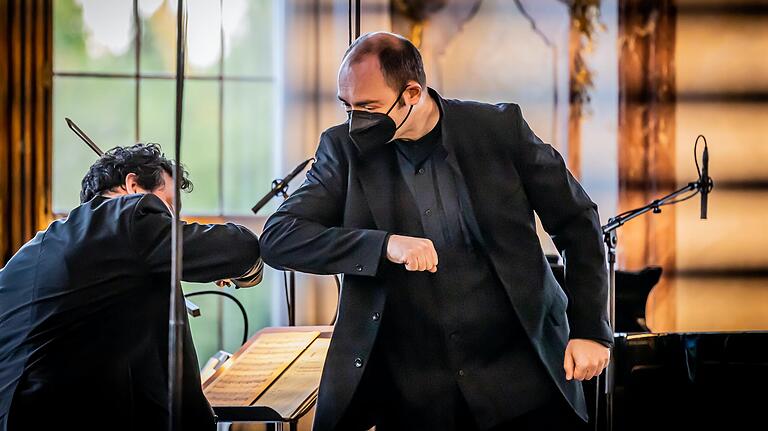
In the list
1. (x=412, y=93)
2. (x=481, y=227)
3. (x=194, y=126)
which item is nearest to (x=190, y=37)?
(x=194, y=126)

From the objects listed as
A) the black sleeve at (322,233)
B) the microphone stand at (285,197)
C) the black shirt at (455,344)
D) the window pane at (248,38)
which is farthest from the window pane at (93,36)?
the black shirt at (455,344)

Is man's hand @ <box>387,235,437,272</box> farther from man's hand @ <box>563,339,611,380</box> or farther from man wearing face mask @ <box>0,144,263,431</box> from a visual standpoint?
man wearing face mask @ <box>0,144,263,431</box>

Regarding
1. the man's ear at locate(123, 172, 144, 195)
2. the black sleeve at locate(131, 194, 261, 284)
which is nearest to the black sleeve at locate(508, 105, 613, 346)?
the black sleeve at locate(131, 194, 261, 284)

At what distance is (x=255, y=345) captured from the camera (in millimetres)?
2977

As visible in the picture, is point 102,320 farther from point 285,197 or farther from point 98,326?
point 285,197

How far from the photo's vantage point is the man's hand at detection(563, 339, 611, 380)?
2.11 meters

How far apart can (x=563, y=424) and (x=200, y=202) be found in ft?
9.67

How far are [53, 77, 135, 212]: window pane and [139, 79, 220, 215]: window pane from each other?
0.08 m

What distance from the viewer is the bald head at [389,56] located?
212 centimetres

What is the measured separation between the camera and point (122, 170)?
8.90 ft

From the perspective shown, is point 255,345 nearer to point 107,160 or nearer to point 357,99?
point 107,160

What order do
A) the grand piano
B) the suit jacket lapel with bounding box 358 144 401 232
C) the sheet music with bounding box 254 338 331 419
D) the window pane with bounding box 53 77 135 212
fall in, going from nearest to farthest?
the suit jacket lapel with bounding box 358 144 401 232 → the sheet music with bounding box 254 338 331 419 → the grand piano → the window pane with bounding box 53 77 135 212

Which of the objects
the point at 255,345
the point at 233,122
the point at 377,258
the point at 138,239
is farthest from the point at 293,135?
the point at 377,258

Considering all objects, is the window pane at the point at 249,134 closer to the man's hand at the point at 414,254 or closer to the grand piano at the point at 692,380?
the grand piano at the point at 692,380
